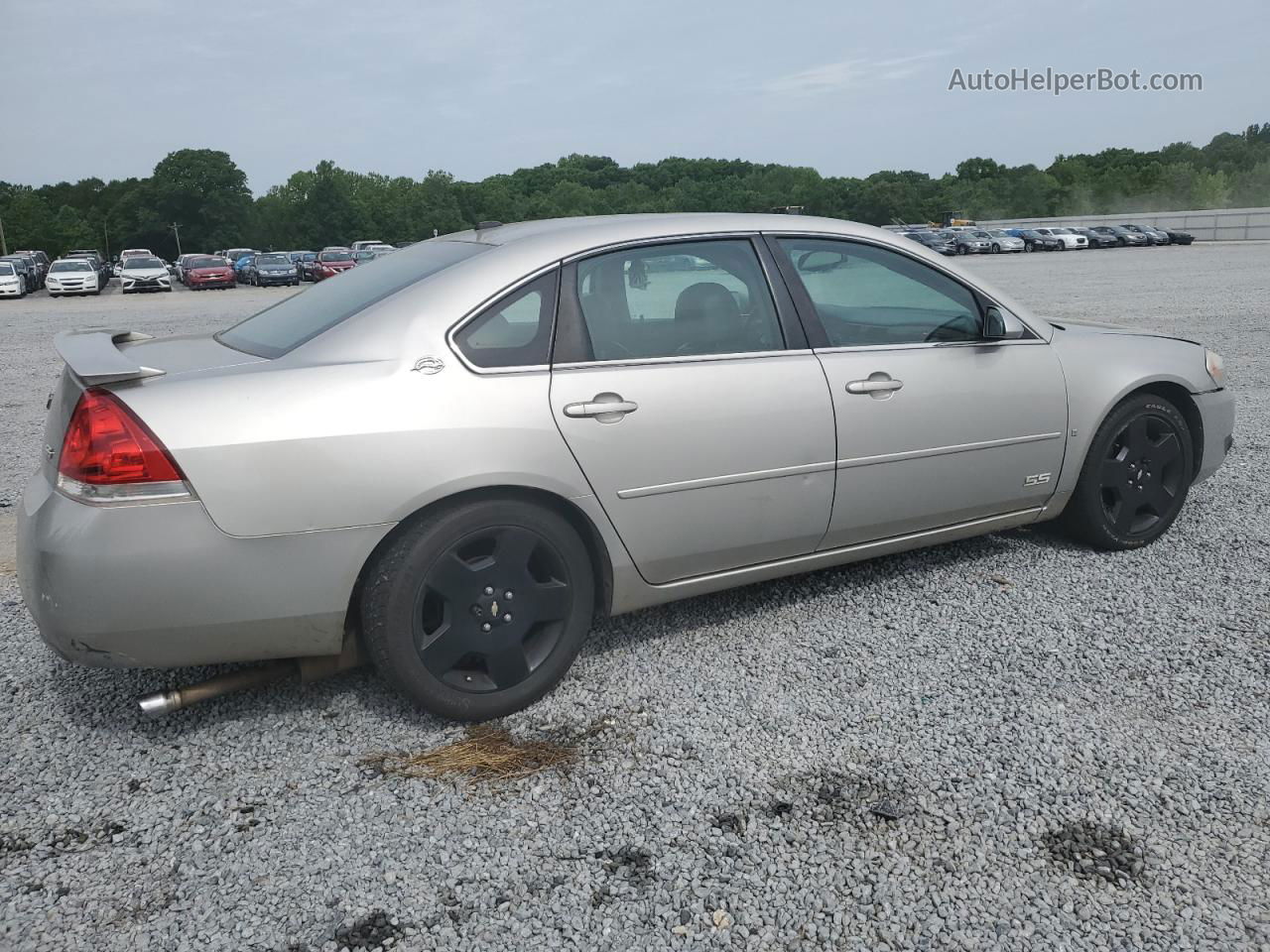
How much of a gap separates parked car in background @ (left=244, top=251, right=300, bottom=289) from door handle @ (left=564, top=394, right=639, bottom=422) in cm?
4008

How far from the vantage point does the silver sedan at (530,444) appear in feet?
9.17

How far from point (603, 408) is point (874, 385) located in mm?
1111

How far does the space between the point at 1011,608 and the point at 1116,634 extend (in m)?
0.39

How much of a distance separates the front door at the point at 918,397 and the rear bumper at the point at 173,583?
5.81 feet

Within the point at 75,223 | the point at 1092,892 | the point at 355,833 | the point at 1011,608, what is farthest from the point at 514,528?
the point at 75,223

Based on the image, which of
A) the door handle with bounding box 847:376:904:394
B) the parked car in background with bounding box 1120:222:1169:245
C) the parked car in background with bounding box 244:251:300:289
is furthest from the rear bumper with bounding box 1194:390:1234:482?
the parked car in background with bounding box 1120:222:1169:245

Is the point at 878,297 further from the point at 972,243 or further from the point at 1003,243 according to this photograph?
the point at 1003,243

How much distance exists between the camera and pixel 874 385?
3762 millimetres

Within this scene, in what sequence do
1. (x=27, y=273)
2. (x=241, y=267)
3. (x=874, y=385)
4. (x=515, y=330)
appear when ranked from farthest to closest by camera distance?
(x=241, y=267)
(x=27, y=273)
(x=874, y=385)
(x=515, y=330)

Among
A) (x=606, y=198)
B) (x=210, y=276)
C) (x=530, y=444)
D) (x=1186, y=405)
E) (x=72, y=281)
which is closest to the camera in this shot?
(x=530, y=444)

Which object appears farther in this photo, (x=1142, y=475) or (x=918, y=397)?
(x=1142, y=475)

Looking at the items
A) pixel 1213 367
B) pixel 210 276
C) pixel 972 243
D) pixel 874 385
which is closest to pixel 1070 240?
pixel 972 243

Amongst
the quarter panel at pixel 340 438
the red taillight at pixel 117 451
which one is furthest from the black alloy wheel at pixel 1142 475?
the red taillight at pixel 117 451

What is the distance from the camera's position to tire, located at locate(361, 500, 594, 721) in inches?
118
